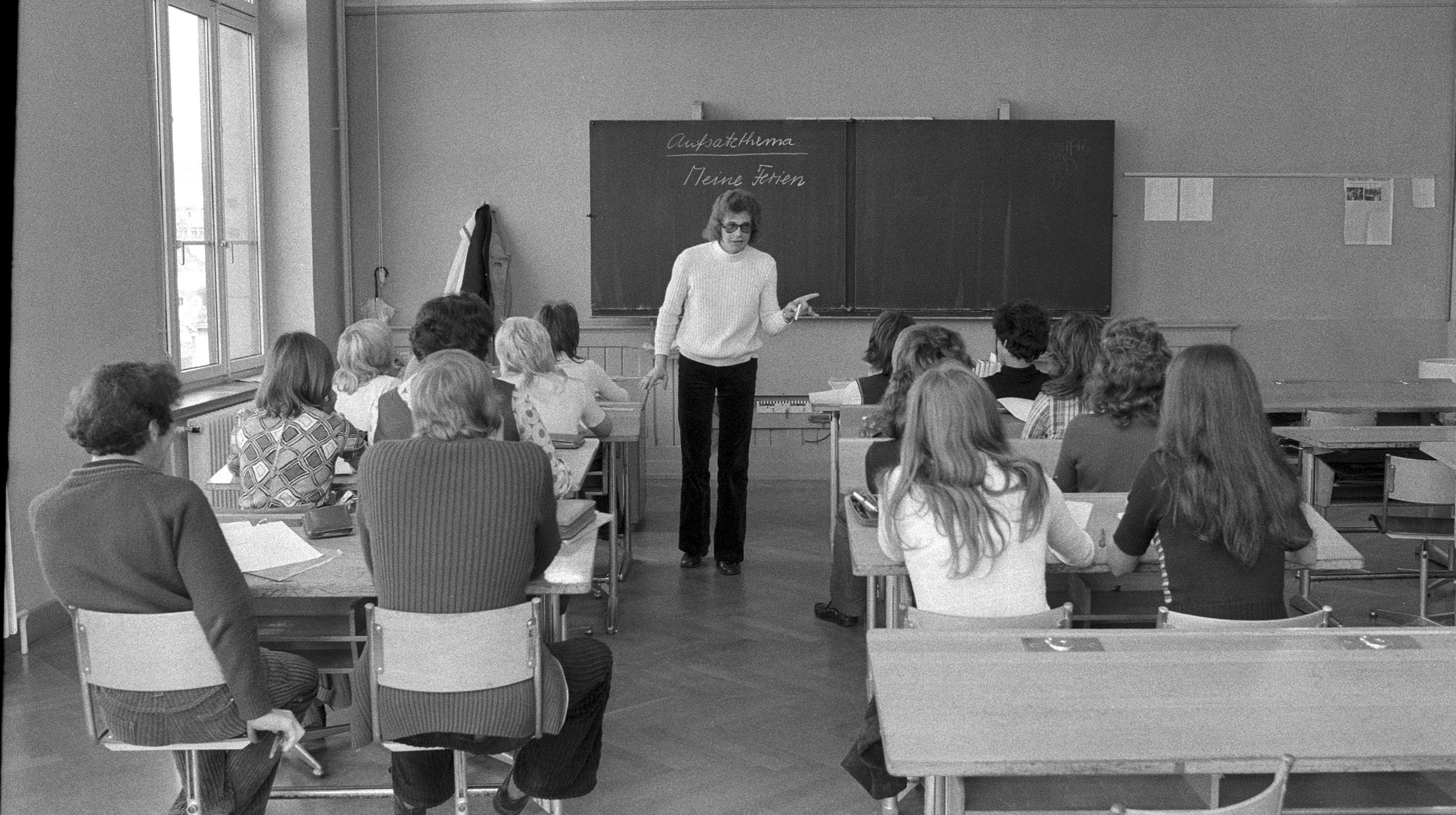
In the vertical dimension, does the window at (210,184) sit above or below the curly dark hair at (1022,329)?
above

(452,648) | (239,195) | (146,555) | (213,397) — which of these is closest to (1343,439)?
(452,648)

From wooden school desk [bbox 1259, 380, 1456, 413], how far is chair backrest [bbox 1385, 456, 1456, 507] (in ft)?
3.10

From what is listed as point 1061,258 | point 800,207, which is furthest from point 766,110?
point 1061,258

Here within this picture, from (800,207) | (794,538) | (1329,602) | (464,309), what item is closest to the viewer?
(464,309)

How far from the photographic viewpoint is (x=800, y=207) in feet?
25.5

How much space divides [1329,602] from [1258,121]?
3.64m

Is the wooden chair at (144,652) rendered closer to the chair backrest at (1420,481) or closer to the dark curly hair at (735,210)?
the dark curly hair at (735,210)

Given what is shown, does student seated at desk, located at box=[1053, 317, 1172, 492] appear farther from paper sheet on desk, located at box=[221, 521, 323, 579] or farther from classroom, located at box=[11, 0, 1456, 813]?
classroom, located at box=[11, 0, 1456, 813]

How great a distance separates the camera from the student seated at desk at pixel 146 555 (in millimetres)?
2432

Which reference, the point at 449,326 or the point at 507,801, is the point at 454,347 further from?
the point at 507,801

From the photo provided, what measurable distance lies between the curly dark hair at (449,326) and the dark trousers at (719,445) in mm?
1817

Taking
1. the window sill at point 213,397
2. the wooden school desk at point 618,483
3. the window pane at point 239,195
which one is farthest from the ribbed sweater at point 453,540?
the window pane at point 239,195

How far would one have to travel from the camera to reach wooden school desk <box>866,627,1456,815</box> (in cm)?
181

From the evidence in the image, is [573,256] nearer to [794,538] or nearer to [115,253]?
[794,538]
